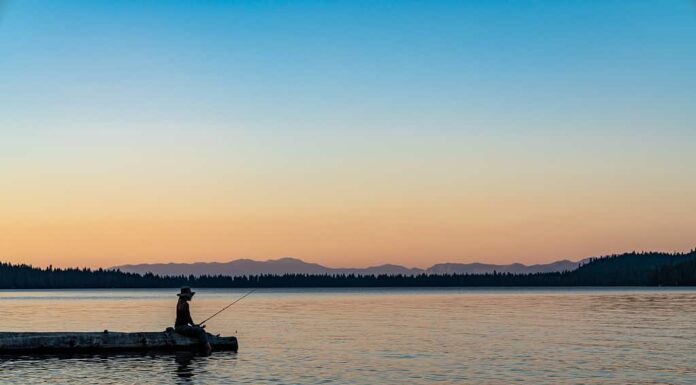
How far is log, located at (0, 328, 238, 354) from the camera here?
3303 centimetres

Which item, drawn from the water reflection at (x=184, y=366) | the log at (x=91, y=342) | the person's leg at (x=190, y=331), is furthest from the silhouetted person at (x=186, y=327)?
→ the water reflection at (x=184, y=366)

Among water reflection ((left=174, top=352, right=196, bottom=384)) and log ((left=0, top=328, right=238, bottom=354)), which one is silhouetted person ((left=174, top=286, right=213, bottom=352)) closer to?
log ((left=0, top=328, right=238, bottom=354))

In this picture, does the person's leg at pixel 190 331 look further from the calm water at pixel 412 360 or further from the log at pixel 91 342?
the calm water at pixel 412 360

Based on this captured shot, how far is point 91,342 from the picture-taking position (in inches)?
1318

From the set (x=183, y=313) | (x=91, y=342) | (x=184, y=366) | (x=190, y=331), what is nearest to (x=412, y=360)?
(x=184, y=366)

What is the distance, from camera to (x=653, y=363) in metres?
30.9

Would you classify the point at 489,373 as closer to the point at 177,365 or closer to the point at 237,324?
the point at 177,365

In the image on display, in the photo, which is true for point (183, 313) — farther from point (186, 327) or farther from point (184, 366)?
point (184, 366)

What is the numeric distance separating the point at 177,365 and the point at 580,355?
1704 cm

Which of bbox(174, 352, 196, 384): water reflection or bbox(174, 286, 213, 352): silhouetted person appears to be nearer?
bbox(174, 352, 196, 384): water reflection

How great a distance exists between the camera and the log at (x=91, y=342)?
33031 millimetres

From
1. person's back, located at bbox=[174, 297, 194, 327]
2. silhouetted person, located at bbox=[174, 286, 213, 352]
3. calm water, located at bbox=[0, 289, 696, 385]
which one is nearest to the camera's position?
calm water, located at bbox=[0, 289, 696, 385]

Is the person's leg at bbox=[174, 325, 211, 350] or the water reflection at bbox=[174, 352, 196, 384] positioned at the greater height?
the person's leg at bbox=[174, 325, 211, 350]

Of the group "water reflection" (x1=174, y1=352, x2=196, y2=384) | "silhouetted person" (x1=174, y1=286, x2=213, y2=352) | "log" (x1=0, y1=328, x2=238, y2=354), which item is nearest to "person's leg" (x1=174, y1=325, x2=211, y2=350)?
"silhouetted person" (x1=174, y1=286, x2=213, y2=352)
